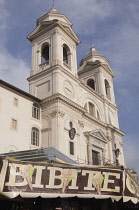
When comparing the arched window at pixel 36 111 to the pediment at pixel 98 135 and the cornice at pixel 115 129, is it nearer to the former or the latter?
the pediment at pixel 98 135

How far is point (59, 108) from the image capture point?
28.4 m

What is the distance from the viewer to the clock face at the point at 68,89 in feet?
104

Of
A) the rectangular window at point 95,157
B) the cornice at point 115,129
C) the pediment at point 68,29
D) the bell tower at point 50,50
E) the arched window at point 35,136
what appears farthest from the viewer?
the cornice at point 115,129

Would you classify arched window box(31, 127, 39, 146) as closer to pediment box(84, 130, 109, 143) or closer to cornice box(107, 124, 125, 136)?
pediment box(84, 130, 109, 143)

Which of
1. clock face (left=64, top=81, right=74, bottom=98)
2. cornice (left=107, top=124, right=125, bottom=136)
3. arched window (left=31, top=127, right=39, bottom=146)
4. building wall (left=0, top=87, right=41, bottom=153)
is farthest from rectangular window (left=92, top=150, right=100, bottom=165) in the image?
building wall (left=0, top=87, right=41, bottom=153)

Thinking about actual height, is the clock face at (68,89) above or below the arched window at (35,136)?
above

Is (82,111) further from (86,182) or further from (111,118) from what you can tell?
(86,182)

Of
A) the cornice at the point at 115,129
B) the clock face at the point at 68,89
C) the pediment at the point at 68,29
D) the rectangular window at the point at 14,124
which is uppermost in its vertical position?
the pediment at the point at 68,29

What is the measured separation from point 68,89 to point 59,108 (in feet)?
15.2

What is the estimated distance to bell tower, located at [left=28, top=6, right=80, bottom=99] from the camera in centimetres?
3141

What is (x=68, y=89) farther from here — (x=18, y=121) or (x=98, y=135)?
(x=18, y=121)

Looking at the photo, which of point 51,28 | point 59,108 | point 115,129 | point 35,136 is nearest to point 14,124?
point 35,136

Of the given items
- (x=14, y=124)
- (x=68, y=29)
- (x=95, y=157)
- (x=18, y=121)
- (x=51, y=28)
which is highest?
(x=68, y=29)

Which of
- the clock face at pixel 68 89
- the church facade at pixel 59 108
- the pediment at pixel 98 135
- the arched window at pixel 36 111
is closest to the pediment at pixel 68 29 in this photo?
the church facade at pixel 59 108
